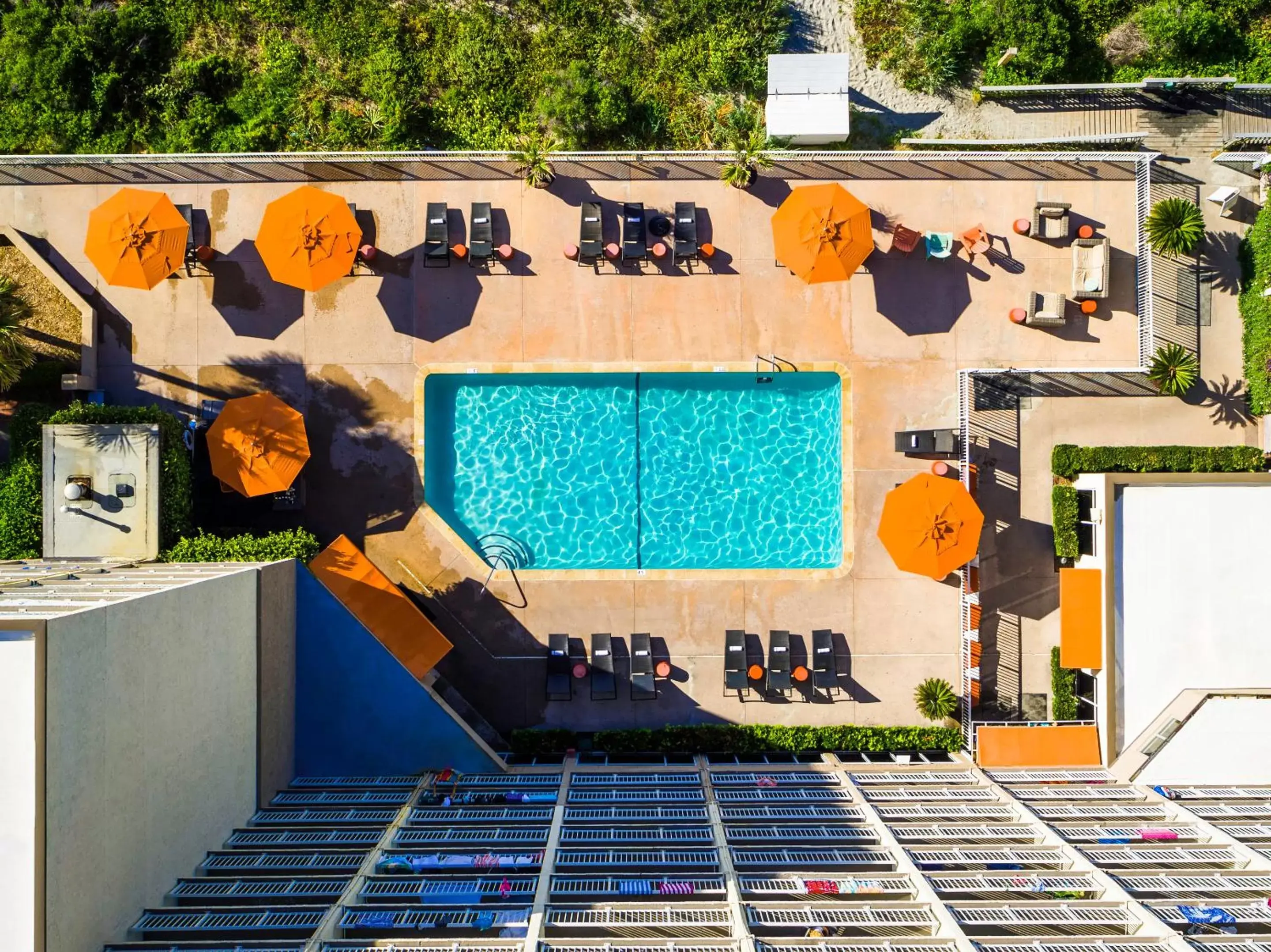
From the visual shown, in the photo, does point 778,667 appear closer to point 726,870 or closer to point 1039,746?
point 1039,746

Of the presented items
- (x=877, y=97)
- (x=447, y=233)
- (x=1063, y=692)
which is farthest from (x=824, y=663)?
(x=877, y=97)

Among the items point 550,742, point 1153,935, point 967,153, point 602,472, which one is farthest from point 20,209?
point 1153,935

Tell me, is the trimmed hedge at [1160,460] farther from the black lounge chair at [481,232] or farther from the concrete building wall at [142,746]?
the concrete building wall at [142,746]

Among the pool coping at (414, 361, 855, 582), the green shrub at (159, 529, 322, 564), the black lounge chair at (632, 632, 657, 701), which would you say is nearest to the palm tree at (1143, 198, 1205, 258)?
the pool coping at (414, 361, 855, 582)

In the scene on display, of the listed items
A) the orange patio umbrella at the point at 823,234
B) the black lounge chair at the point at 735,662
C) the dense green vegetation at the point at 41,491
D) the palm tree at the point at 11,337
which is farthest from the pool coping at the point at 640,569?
the palm tree at the point at 11,337

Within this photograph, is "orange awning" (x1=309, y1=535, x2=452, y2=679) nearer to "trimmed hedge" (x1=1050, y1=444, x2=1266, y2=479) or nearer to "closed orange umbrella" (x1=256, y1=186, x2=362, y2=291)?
"closed orange umbrella" (x1=256, y1=186, x2=362, y2=291)

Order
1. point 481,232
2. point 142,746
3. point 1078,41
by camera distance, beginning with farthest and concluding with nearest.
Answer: point 1078,41 → point 481,232 → point 142,746

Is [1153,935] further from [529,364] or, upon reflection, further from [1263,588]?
[529,364]
